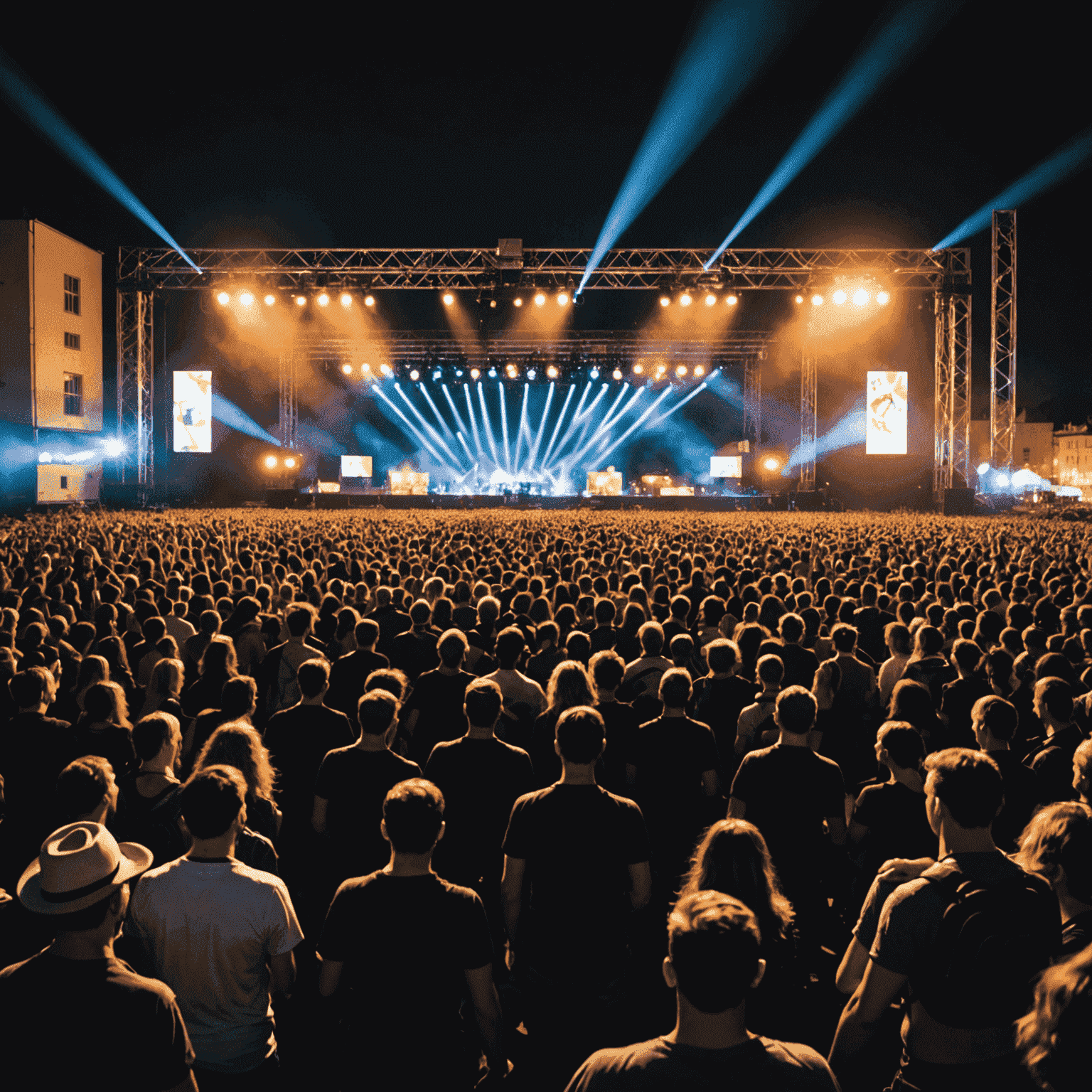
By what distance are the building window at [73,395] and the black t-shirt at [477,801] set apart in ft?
125

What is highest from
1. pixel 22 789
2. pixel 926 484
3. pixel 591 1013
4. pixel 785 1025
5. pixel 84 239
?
pixel 84 239

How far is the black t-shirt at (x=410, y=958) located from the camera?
2766 millimetres

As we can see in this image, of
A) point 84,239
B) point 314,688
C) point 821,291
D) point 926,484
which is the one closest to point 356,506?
point 84,239

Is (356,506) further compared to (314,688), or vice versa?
(356,506)

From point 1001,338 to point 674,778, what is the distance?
33.8 meters

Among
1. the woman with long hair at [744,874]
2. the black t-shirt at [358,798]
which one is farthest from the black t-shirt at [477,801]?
the woman with long hair at [744,874]

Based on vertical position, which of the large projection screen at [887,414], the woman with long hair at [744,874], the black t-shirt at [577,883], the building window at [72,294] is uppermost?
the building window at [72,294]

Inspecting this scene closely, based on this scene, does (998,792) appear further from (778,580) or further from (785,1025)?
(778,580)

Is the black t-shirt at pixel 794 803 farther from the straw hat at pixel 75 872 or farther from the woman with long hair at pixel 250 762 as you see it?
the straw hat at pixel 75 872

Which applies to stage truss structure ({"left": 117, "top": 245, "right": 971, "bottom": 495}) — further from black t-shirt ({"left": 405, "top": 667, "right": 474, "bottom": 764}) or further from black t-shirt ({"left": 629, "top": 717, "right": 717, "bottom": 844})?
black t-shirt ({"left": 629, "top": 717, "right": 717, "bottom": 844})

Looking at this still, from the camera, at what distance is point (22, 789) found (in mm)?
4773

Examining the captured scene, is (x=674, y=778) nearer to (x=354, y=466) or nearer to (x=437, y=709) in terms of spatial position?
(x=437, y=709)

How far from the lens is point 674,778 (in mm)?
4773

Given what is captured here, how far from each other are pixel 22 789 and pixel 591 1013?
11.1 feet
